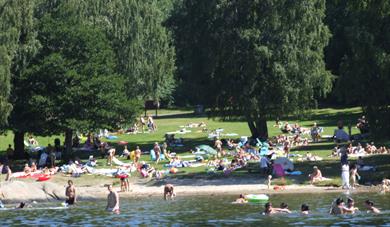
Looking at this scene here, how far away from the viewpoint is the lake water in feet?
130

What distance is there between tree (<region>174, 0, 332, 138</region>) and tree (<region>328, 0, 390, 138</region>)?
10814mm

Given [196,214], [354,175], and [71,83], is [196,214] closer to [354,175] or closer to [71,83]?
[354,175]

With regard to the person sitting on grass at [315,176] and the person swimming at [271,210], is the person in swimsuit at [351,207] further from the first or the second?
the person sitting on grass at [315,176]

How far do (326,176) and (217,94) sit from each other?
19.8 meters

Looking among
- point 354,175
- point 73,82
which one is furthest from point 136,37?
point 354,175

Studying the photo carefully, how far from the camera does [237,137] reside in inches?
Answer: 3191

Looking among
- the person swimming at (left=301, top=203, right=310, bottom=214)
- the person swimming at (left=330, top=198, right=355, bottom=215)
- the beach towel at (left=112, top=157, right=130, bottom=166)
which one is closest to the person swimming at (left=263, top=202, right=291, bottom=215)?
the person swimming at (left=301, top=203, right=310, bottom=214)

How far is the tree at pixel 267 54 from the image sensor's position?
2714 inches

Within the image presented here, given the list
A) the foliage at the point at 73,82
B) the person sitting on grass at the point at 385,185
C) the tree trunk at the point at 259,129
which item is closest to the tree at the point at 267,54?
the tree trunk at the point at 259,129

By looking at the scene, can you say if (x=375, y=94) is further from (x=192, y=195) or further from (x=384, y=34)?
(x=192, y=195)

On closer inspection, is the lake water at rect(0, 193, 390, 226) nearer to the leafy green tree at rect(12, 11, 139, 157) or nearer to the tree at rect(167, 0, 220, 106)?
the leafy green tree at rect(12, 11, 139, 157)

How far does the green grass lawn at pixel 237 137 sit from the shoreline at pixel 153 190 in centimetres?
154

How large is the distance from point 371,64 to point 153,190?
1445 cm

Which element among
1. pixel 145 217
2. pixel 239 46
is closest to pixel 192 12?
pixel 239 46
